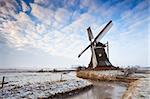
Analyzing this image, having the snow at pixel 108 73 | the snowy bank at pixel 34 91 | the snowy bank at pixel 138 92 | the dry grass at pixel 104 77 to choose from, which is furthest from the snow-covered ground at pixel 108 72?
the snowy bank at pixel 138 92

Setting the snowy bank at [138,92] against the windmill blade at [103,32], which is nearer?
the snowy bank at [138,92]

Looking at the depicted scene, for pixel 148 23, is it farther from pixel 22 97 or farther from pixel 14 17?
pixel 14 17

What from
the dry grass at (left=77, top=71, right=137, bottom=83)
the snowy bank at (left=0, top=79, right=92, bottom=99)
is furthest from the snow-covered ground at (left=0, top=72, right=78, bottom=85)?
the snowy bank at (left=0, top=79, right=92, bottom=99)

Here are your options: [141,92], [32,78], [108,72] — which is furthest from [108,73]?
[32,78]

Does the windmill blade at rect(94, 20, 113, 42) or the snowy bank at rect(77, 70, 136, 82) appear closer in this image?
the snowy bank at rect(77, 70, 136, 82)

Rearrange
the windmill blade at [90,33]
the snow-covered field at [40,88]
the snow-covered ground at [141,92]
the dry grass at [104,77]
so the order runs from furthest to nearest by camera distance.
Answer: the windmill blade at [90,33], the dry grass at [104,77], the snow-covered field at [40,88], the snow-covered ground at [141,92]

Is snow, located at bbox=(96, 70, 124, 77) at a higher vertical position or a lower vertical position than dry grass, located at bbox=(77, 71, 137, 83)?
higher

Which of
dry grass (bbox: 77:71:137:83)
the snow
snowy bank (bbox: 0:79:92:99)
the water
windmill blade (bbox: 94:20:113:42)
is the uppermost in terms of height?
windmill blade (bbox: 94:20:113:42)

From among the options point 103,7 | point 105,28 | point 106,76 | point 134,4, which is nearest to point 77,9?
point 103,7

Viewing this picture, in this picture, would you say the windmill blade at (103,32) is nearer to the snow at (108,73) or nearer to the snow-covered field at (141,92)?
the snow at (108,73)

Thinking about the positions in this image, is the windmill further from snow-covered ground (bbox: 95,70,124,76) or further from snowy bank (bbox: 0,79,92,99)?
snowy bank (bbox: 0,79,92,99)

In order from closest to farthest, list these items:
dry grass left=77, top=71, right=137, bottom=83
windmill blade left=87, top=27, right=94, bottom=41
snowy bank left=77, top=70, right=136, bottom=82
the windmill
Result: dry grass left=77, top=71, right=137, bottom=83
snowy bank left=77, top=70, right=136, bottom=82
the windmill
windmill blade left=87, top=27, right=94, bottom=41

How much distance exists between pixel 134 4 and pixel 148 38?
1.40 m

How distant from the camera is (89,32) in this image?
17484 mm
